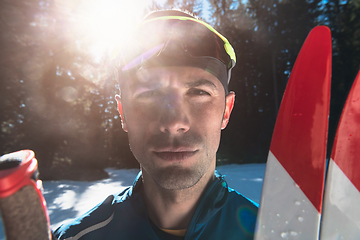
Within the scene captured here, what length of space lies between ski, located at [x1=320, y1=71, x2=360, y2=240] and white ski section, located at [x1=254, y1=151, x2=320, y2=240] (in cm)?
16

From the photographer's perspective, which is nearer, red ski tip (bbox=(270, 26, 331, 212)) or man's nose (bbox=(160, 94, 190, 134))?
man's nose (bbox=(160, 94, 190, 134))

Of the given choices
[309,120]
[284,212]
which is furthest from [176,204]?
[309,120]

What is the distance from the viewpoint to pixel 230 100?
5.16 feet

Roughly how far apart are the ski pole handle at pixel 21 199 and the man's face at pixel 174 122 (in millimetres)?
638

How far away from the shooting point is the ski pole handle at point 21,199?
0.60 meters

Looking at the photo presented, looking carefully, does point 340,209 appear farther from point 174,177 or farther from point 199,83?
point 199,83

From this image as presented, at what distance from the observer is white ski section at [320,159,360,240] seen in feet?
4.14

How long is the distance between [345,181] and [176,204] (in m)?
1.16

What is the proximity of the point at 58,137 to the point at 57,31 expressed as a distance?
4587 millimetres

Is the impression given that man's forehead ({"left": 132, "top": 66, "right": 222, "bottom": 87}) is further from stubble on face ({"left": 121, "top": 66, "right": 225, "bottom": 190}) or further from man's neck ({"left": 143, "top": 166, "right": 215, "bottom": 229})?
man's neck ({"left": 143, "top": 166, "right": 215, "bottom": 229})

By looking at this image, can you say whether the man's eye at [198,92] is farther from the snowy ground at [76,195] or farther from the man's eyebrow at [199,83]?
the snowy ground at [76,195]

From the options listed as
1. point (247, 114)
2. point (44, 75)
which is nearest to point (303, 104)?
point (44, 75)

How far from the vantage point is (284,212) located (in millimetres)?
1229

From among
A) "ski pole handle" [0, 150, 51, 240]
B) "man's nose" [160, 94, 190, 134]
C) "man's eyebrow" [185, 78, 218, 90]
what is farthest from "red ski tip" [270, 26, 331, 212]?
"ski pole handle" [0, 150, 51, 240]
